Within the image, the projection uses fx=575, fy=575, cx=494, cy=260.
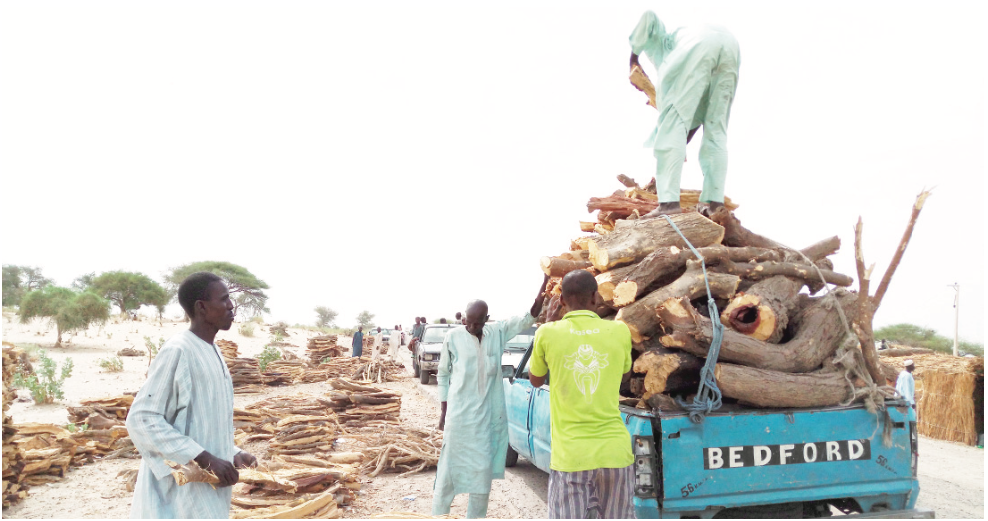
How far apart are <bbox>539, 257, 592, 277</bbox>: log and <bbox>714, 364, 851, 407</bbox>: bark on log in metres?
1.52

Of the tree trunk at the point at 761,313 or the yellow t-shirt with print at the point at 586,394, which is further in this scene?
the tree trunk at the point at 761,313

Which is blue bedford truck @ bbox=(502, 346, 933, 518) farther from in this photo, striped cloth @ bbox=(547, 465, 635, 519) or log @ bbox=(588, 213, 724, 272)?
log @ bbox=(588, 213, 724, 272)

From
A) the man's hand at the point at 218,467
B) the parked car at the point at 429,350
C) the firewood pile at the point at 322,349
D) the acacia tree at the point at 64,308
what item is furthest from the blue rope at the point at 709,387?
A: the acacia tree at the point at 64,308

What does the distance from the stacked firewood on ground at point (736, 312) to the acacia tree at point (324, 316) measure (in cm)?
6641

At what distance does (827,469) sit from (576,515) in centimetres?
172

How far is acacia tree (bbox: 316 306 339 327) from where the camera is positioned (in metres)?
67.6

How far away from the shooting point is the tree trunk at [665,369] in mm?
3596

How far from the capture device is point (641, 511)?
3227mm

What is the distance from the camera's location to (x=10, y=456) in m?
5.38

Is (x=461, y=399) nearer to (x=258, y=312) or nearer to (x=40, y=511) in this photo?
(x=40, y=511)

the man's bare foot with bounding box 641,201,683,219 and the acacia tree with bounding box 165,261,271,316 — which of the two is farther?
the acacia tree with bounding box 165,261,271,316

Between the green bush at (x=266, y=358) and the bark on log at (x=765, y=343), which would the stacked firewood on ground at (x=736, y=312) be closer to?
the bark on log at (x=765, y=343)

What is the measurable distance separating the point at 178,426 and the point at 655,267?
3.09m

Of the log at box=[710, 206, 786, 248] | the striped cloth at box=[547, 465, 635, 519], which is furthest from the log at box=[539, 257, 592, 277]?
the striped cloth at box=[547, 465, 635, 519]
